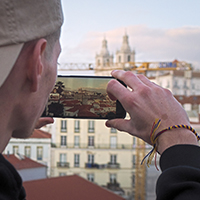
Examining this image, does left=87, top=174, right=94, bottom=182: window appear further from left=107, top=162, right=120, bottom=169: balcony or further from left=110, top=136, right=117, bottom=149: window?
left=110, top=136, right=117, bottom=149: window

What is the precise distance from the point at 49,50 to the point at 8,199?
17 centimetres

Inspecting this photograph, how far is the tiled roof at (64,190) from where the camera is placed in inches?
334

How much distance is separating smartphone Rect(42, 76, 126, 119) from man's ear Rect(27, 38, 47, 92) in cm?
27

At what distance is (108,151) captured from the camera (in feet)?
62.4

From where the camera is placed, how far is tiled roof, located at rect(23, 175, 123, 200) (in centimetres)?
848

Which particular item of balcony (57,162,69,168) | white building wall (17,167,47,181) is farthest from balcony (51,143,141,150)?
white building wall (17,167,47,181)

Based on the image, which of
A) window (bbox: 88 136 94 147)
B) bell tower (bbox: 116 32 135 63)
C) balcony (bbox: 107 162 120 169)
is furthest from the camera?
bell tower (bbox: 116 32 135 63)

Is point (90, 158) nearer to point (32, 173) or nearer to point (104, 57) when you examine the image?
point (32, 173)

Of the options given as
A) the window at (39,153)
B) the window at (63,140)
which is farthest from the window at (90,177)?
the window at (39,153)

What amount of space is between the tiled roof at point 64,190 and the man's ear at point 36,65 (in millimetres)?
7894

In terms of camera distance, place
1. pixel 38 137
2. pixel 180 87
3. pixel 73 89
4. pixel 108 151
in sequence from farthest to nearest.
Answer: pixel 180 87 < pixel 108 151 < pixel 38 137 < pixel 73 89

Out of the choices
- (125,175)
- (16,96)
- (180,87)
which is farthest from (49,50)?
(180,87)

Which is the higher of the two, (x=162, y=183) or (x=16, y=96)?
(x=16, y=96)

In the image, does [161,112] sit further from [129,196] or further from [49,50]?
[129,196]
